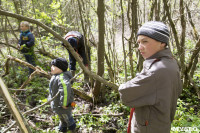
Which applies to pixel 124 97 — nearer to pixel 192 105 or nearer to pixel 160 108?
pixel 160 108

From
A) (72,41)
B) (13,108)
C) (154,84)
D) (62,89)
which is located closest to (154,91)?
(154,84)

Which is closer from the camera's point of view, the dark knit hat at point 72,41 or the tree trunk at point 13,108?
the tree trunk at point 13,108

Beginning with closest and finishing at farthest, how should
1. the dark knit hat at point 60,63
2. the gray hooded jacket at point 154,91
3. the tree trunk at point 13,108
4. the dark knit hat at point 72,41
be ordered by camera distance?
1. the tree trunk at point 13,108
2. the gray hooded jacket at point 154,91
3. the dark knit hat at point 60,63
4. the dark knit hat at point 72,41

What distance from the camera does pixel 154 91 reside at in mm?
1252

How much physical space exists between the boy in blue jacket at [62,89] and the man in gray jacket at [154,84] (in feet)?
4.51

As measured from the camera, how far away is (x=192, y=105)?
11.3 ft

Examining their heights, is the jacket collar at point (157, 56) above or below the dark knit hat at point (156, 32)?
below

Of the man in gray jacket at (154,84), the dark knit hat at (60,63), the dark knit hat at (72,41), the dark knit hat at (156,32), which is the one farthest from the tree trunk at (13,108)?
the dark knit hat at (72,41)

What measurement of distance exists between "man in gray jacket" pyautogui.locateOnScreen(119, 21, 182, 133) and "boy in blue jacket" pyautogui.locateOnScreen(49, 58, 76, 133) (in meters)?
1.38

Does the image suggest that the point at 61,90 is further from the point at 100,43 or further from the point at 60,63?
the point at 100,43

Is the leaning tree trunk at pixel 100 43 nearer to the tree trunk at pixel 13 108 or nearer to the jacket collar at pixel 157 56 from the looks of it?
the jacket collar at pixel 157 56

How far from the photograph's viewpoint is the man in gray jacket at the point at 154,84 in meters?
1.23

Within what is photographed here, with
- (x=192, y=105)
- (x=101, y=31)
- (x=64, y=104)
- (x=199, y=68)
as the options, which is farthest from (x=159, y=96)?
(x=199, y=68)

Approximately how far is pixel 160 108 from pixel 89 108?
249cm
